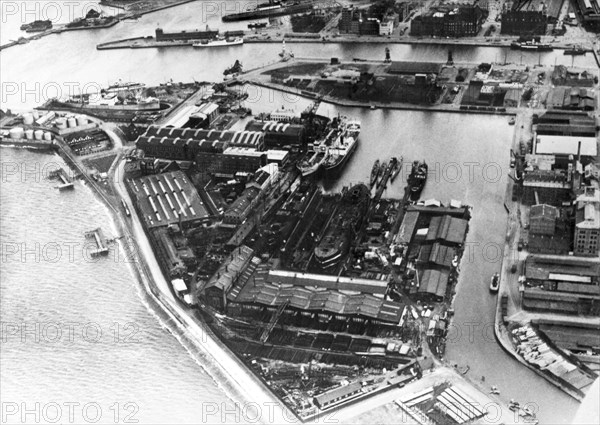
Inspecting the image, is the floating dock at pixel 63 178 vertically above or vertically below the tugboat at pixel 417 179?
below

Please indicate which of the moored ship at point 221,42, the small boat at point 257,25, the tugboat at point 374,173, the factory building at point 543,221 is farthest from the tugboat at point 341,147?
the small boat at point 257,25

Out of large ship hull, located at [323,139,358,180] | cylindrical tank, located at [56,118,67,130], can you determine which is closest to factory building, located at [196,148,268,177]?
large ship hull, located at [323,139,358,180]

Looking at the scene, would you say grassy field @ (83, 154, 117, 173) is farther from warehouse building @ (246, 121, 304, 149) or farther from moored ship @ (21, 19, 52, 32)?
moored ship @ (21, 19, 52, 32)

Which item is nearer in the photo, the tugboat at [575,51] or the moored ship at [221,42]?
the tugboat at [575,51]

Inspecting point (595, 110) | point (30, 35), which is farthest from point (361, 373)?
point (30, 35)

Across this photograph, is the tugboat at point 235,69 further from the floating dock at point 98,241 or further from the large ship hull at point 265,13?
the floating dock at point 98,241

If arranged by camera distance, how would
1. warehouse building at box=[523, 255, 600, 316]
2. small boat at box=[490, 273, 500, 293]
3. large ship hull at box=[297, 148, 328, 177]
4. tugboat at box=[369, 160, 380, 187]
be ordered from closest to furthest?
warehouse building at box=[523, 255, 600, 316]
small boat at box=[490, 273, 500, 293]
tugboat at box=[369, 160, 380, 187]
large ship hull at box=[297, 148, 328, 177]
